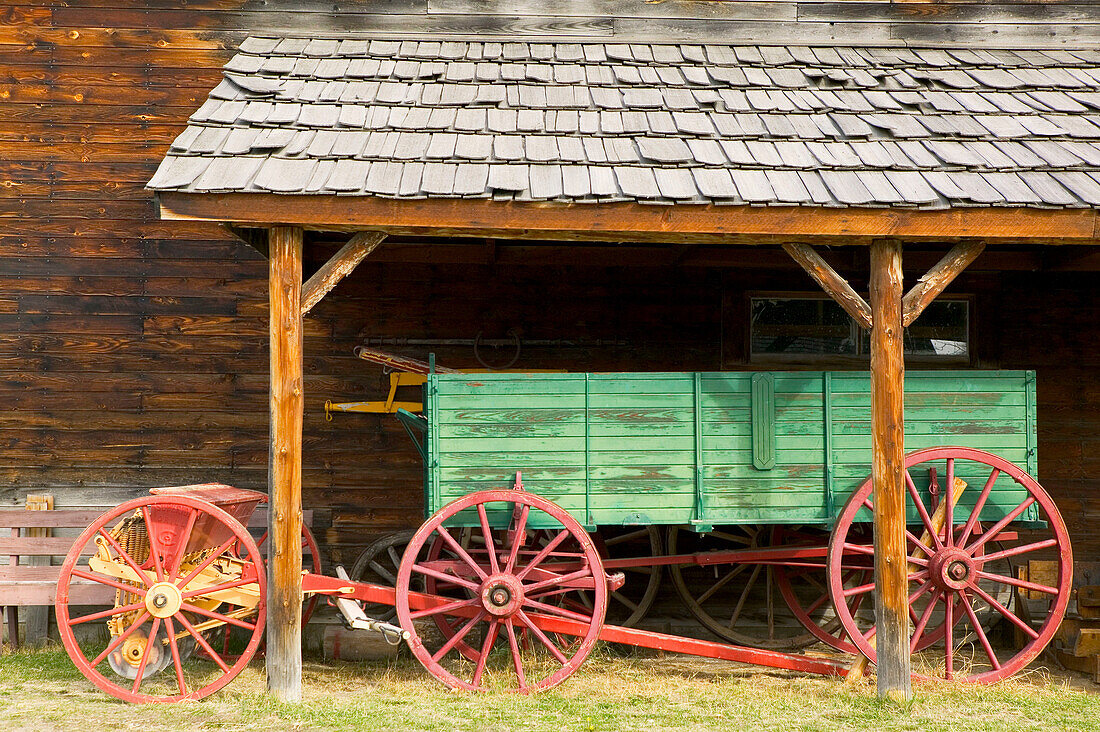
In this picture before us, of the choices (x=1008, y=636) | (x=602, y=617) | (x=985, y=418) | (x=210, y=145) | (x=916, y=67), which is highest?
(x=916, y=67)

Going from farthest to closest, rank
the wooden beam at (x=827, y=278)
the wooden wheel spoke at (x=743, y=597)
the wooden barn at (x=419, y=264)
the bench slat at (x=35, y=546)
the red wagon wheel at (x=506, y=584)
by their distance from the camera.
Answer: the wooden wheel spoke at (x=743, y=597), the bench slat at (x=35, y=546), the wooden barn at (x=419, y=264), the red wagon wheel at (x=506, y=584), the wooden beam at (x=827, y=278)

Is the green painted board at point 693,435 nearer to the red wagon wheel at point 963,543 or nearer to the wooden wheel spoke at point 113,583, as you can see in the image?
the red wagon wheel at point 963,543

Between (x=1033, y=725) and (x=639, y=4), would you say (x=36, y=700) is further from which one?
(x=639, y=4)

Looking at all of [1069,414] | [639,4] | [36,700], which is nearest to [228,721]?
[36,700]

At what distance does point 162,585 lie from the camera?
5.23 metres

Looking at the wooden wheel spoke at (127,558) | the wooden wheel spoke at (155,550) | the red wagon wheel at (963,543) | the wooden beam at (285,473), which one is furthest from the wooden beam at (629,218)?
the wooden wheel spoke at (127,558)

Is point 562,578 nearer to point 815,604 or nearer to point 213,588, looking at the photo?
point 213,588

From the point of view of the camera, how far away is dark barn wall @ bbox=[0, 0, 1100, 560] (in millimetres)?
6961

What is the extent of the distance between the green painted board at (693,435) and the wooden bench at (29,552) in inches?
85.0

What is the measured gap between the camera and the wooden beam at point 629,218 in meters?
4.83

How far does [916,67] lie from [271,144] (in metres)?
4.72

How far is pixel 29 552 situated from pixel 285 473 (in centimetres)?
285

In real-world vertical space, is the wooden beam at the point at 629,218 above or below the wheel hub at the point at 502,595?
above

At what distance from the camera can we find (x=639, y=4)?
24.1 feet
